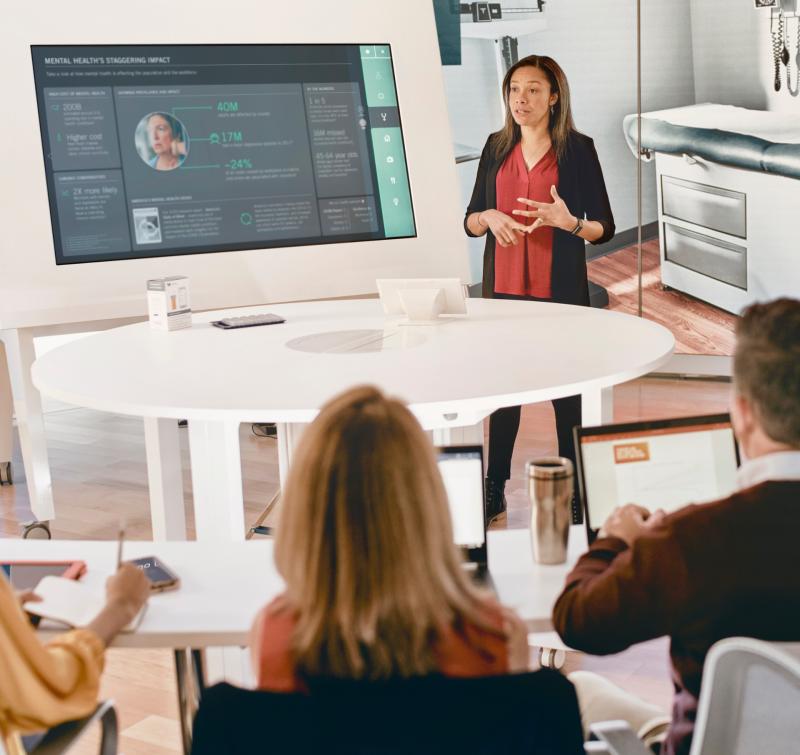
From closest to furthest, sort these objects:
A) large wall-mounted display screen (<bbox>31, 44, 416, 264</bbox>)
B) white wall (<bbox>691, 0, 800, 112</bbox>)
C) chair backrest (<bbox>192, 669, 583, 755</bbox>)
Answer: chair backrest (<bbox>192, 669, 583, 755</bbox>)
large wall-mounted display screen (<bbox>31, 44, 416, 264</bbox>)
white wall (<bbox>691, 0, 800, 112</bbox>)

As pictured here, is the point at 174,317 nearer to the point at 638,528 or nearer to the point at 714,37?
the point at 638,528

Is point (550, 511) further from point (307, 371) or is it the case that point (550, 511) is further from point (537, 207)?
point (537, 207)

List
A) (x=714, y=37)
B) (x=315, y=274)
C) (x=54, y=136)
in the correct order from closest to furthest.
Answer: (x=54, y=136) → (x=315, y=274) → (x=714, y=37)

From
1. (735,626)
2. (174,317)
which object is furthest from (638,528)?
(174,317)

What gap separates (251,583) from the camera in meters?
1.75

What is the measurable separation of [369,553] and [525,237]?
2787 mm

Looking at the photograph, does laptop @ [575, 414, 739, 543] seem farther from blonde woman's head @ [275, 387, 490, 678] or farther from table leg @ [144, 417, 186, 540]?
table leg @ [144, 417, 186, 540]

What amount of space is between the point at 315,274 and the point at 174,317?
77 centimetres

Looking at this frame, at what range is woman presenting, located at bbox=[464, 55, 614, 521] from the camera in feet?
12.1

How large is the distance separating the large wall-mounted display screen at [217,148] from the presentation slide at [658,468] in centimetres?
232

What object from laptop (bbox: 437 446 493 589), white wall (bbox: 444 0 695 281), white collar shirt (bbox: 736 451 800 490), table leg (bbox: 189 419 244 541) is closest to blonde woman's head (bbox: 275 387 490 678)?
white collar shirt (bbox: 736 451 800 490)

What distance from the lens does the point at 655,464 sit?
1781 millimetres

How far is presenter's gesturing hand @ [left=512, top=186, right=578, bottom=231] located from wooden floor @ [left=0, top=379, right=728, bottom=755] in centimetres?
105

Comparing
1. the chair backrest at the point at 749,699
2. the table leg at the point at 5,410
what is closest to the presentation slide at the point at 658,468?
Answer: the chair backrest at the point at 749,699
